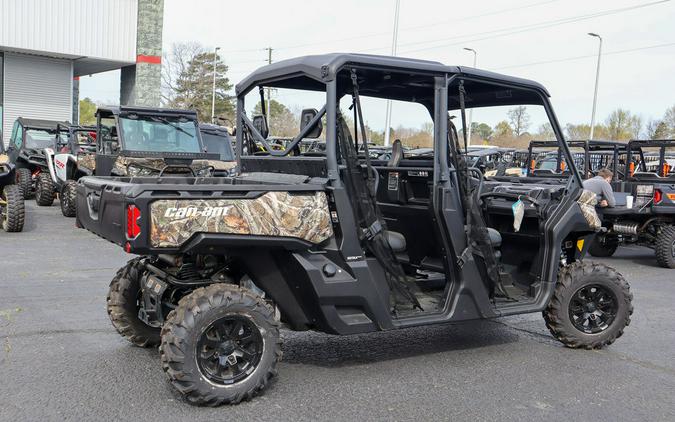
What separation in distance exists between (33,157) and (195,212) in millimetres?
14600

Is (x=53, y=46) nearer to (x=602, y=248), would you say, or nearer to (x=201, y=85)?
(x=602, y=248)

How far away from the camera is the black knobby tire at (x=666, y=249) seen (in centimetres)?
1073

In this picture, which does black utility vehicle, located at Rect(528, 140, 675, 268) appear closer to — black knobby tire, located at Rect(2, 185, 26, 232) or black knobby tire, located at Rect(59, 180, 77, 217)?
black knobby tire, located at Rect(2, 185, 26, 232)

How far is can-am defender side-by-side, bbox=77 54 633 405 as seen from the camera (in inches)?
161

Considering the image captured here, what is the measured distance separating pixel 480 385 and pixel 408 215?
1633 millimetres

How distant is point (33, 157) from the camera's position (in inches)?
663

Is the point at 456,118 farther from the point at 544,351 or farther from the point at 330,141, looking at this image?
the point at 544,351

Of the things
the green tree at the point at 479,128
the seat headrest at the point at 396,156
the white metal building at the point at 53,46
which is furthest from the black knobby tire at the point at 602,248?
the white metal building at the point at 53,46

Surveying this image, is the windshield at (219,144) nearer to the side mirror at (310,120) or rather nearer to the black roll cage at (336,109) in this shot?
the black roll cage at (336,109)

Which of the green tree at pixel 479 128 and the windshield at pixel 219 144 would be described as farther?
the windshield at pixel 219 144

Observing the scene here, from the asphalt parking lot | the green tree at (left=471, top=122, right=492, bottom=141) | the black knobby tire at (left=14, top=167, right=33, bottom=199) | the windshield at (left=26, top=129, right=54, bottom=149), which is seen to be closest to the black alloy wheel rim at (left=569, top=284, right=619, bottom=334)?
the asphalt parking lot

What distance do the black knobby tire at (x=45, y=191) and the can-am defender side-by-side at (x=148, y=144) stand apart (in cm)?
285

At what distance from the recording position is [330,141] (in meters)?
4.50

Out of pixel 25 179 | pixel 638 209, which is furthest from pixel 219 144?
pixel 638 209
